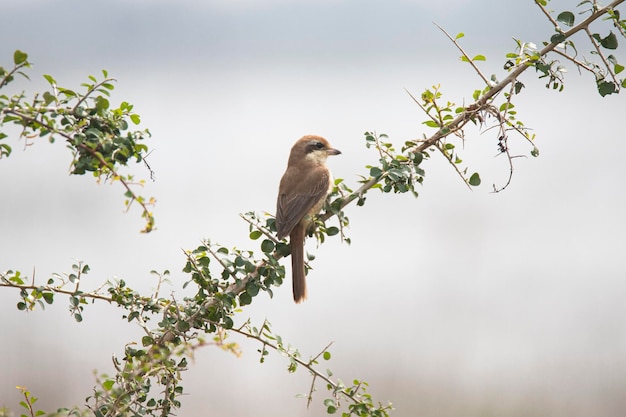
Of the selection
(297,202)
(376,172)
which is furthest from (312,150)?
(376,172)

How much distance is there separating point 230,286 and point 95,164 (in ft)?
1.99

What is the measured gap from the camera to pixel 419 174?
2.18 meters

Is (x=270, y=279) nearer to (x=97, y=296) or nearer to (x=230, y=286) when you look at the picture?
(x=230, y=286)

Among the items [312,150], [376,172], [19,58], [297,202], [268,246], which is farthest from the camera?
[312,150]

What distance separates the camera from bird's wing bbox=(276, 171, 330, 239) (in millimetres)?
2941

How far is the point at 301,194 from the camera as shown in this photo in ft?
10.7

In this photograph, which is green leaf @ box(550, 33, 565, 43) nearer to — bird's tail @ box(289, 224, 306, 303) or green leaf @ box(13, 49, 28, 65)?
bird's tail @ box(289, 224, 306, 303)

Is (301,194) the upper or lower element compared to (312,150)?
lower

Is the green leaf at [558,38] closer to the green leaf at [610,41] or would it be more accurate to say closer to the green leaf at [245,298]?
the green leaf at [610,41]

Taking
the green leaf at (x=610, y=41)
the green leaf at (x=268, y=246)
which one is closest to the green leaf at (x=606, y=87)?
the green leaf at (x=610, y=41)

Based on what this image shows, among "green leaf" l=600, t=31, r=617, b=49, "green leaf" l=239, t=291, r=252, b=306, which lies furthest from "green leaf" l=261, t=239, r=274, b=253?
"green leaf" l=600, t=31, r=617, b=49

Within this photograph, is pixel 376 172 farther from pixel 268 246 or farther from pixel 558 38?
pixel 558 38

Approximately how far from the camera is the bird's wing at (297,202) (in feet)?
9.65

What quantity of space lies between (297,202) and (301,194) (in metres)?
0.12
